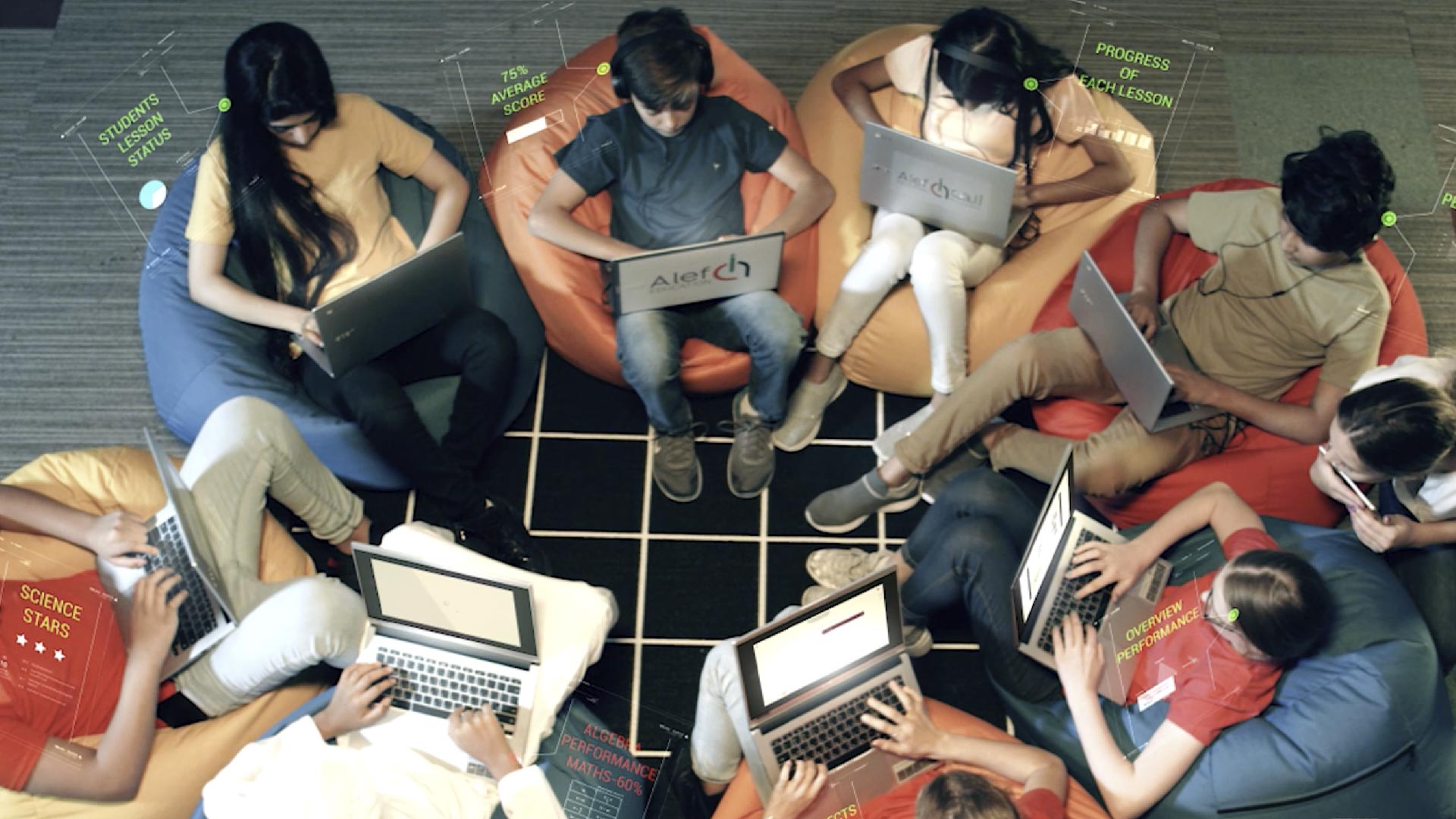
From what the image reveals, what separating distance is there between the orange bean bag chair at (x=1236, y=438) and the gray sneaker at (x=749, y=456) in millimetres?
660

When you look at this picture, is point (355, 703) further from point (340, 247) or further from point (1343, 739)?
point (1343, 739)

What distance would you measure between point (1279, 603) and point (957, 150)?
1340mm

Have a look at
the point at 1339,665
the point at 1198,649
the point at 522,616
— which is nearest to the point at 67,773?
the point at 522,616

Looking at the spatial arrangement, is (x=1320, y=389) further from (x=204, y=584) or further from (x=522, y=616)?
(x=204, y=584)

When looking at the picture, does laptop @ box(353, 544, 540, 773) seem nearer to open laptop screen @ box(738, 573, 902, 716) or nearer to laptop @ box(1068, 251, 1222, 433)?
open laptop screen @ box(738, 573, 902, 716)

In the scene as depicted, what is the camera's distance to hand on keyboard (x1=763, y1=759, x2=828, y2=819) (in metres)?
2.31

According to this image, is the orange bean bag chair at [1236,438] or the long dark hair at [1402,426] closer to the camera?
the long dark hair at [1402,426]

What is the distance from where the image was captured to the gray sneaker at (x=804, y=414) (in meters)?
3.30

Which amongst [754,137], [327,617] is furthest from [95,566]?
[754,137]

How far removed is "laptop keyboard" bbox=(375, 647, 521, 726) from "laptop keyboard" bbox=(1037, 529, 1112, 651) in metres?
1.05

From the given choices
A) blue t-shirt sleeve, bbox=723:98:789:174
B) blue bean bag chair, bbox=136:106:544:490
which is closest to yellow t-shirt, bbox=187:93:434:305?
blue bean bag chair, bbox=136:106:544:490

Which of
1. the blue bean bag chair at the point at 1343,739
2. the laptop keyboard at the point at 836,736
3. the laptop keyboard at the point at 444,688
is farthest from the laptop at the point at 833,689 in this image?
the laptop keyboard at the point at 444,688

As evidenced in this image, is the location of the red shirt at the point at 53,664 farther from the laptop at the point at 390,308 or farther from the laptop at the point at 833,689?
the laptop at the point at 833,689

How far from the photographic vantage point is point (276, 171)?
2.86 m
